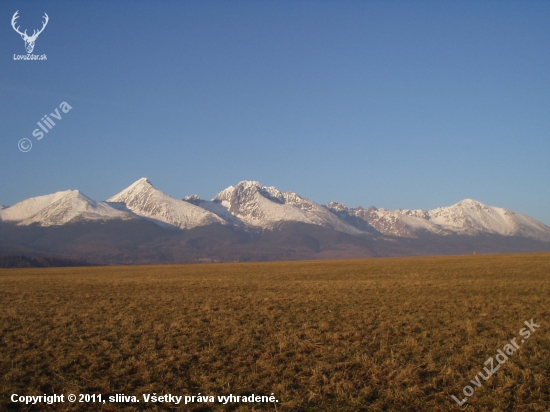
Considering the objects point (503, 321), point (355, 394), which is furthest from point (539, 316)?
point (355, 394)

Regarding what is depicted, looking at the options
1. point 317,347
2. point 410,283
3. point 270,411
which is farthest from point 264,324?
point 410,283

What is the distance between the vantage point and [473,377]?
10.4 meters

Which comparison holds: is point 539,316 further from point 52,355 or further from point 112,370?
point 52,355

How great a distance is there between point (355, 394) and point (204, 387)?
340 centimetres

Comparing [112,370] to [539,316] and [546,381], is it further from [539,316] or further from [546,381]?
[539,316]

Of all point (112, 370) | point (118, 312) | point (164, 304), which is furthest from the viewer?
point (164, 304)

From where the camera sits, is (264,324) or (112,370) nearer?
(112,370)

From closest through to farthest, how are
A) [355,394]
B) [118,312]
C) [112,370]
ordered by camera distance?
1. [355,394]
2. [112,370]
3. [118,312]

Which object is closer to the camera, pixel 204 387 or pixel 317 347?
pixel 204 387

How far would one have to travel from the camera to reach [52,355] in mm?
12625

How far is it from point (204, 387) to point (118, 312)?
Result: 12155 mm

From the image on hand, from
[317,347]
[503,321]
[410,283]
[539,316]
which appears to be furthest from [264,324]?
[410,283]

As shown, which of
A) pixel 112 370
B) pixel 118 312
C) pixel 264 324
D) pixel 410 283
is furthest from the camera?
pixel 410 283

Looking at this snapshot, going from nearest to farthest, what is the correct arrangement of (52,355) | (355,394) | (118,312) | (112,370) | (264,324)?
(355,394)
(112,370)
(52,355)
(264,324)
(118,312)
